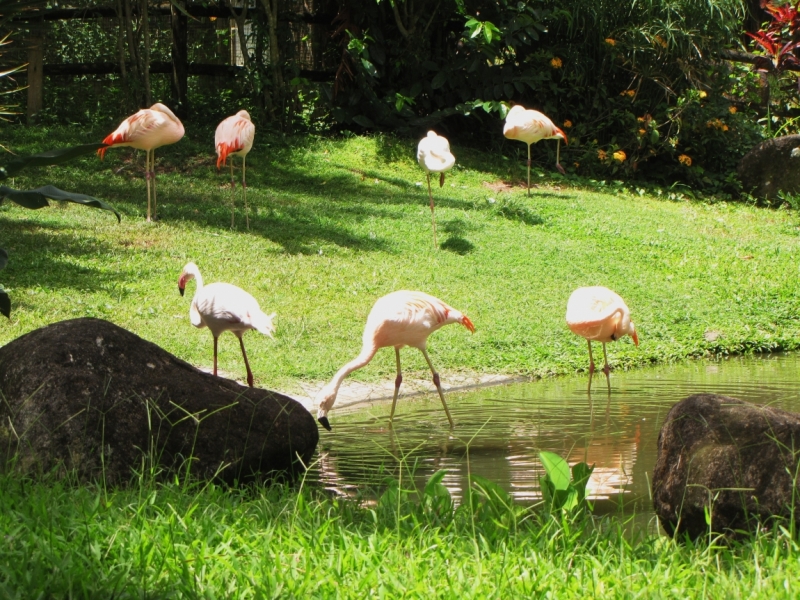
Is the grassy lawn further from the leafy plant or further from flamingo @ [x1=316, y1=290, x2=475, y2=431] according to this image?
flamingo @ [x1=316, y1=290, x2=475, y2=431]

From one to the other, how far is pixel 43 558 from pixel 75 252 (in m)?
7.15

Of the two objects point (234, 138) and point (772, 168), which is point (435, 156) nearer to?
point (234, 138)

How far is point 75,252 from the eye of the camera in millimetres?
9500

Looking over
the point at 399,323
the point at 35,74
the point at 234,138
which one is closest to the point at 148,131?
the point at 234,138

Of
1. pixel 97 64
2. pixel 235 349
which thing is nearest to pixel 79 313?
pixel 235 349

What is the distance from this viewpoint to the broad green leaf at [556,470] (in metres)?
3.52

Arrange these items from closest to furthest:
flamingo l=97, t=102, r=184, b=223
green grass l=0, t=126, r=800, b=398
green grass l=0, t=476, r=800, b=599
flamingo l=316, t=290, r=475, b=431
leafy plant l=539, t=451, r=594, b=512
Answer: green grass l=0, t=476, r=800, b=599, leafy plant l=539, t=451, r=594, b=512, flamingo l=316, t=290, r=475, b=431, green grass l=0, t=126, r=800, b=398, flamingo l=97, t=102, r=184, b=223

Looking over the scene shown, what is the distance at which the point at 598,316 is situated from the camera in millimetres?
6914

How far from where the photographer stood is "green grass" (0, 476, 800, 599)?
2693 millimetres

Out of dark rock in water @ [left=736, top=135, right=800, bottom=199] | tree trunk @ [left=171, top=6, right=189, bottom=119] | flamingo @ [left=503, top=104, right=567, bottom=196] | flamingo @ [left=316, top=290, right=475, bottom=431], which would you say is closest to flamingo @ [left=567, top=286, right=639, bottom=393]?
flamingo @ [left=316, top=290, right=475, bottom=431]

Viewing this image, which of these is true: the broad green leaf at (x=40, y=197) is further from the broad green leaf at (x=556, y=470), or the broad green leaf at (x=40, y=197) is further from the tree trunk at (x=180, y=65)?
the tree trunk at (x=180, y=65)

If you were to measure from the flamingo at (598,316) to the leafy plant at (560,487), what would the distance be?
340 cm

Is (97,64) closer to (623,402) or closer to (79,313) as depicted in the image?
(79,313)

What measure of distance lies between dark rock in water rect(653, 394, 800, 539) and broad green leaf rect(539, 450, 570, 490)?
15.4 inches
